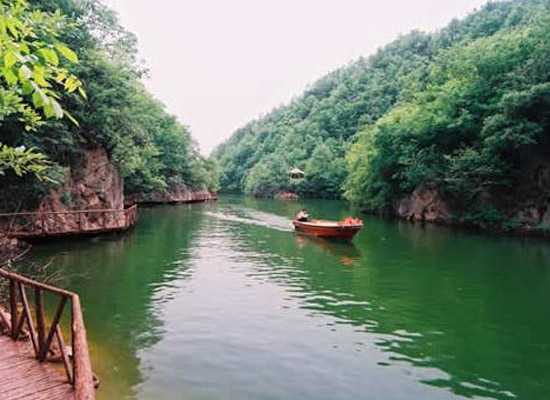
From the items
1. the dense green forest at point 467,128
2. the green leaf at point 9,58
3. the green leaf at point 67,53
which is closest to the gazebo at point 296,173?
the dense green forest at point 467,128

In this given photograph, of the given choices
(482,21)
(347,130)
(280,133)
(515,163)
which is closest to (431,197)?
(515,163)

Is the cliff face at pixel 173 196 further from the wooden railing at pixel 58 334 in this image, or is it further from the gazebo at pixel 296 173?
the wooden railing at pixel 58 334

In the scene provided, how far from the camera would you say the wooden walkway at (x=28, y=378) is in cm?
522

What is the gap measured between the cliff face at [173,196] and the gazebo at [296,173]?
20973mm

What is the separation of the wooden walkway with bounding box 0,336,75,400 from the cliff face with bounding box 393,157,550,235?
99.2ft

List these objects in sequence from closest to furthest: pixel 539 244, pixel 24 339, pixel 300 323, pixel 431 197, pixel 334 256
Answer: pixel 24 339
pixel 300 323
pixel 334 256
pixel 539 244
pixel 431 197

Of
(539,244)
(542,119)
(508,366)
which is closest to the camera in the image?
(508,366)

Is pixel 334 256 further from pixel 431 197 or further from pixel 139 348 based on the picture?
pixel 431 197

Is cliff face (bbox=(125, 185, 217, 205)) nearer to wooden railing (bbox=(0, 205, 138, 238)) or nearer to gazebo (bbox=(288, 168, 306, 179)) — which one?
gazebo (bbox=(288, 168, 306, 179))

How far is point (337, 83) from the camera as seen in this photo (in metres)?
128

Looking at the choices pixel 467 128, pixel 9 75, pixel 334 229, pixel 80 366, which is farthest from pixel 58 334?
pixel 467 128

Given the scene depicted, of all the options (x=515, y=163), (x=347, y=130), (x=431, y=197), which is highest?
(x=347, y=130)

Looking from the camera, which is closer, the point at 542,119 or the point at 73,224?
the point at 73,224

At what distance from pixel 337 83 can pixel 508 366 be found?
412ft
